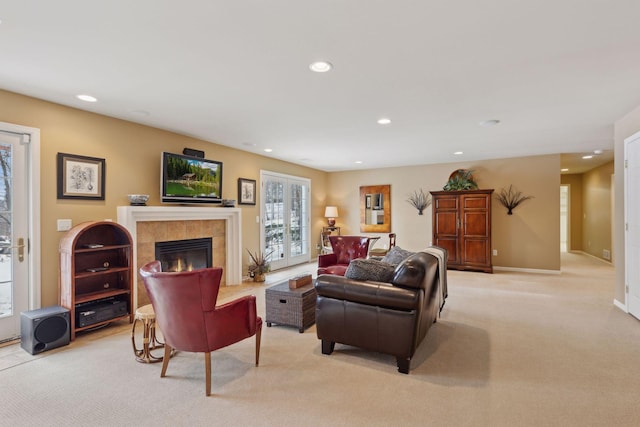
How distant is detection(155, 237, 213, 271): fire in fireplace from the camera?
4473mm

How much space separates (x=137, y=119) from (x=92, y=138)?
56 cm

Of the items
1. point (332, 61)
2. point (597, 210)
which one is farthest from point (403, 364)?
point (597, 210)

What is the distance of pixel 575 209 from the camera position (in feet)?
30.7

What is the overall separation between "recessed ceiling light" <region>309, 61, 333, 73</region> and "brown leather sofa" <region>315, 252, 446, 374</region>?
1706 millimetres

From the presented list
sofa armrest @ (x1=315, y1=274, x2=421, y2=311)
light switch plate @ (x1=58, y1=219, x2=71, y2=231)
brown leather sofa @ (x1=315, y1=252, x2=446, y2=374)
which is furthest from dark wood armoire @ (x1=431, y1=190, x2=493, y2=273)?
light switch plate @ (x1=58, y1=219, x2=71, y2=231)

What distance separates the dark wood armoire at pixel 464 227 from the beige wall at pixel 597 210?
3.69m

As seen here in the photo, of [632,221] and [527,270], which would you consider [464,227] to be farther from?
[632,221]

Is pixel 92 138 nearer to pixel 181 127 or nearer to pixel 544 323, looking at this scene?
pixel 181 127

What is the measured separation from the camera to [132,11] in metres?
1.85

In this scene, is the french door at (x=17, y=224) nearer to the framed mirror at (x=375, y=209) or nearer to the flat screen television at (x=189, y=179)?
the flat screen television at (x=189, y=179)

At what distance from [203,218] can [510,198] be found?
6.07 meters

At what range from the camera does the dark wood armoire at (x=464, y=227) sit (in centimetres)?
628

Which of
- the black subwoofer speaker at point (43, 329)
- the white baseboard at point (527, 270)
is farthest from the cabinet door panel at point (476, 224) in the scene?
the black subwoofer speaker at point (43, 329)

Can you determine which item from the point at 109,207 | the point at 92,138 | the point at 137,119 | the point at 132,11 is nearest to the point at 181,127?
the point at 137,119
